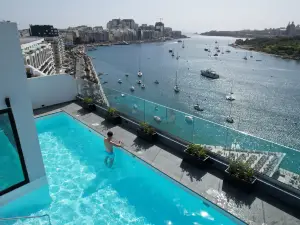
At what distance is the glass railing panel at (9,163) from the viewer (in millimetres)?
4993

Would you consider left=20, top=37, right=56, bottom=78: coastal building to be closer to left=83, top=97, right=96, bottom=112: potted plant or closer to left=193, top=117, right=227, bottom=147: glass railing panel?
left=83, top=97, right=96, bottom=112: potted plant

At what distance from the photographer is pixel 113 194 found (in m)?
6.38

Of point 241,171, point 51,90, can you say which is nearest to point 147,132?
point 241,171

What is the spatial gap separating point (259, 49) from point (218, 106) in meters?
80.1

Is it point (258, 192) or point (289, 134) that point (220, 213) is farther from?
point (289, 134)

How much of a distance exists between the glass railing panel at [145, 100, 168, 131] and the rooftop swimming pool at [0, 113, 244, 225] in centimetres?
173

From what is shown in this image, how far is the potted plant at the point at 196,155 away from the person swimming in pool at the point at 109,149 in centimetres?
242

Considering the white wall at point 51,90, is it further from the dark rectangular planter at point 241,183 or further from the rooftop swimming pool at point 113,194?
the dark rectangular planter at point 241,183

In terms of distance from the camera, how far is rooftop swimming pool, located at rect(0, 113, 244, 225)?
5.50 m

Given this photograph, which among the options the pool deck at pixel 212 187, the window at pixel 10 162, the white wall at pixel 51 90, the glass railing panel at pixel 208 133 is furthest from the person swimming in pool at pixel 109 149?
the white wall at pixel 51 90

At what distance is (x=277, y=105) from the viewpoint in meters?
33.6

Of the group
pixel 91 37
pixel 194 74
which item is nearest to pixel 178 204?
pixel 194 74

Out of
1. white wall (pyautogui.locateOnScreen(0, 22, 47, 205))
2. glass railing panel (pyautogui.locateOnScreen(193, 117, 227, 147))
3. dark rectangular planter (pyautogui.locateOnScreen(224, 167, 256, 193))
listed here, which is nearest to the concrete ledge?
dark rectangular planter (pyautogui.locateOnScreen(224, 167, 256, 193))

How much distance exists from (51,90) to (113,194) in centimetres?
803
